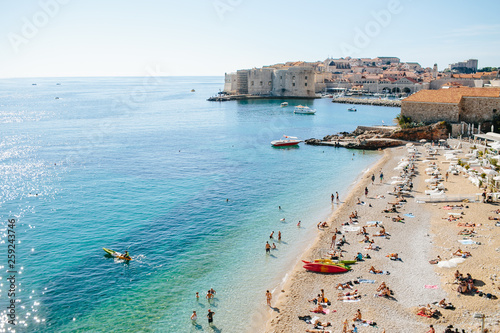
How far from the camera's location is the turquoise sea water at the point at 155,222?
49.0ft

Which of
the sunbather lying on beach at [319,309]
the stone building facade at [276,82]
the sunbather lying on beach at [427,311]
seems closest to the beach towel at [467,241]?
the sunbather lying on beach at [427,311]

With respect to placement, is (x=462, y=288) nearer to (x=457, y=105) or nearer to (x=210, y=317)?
(x=210, y=317)

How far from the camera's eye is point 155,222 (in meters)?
23.2

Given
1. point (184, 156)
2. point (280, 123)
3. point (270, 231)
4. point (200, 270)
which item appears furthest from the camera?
point (280, 123)

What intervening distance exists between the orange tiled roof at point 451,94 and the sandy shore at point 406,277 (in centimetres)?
2226

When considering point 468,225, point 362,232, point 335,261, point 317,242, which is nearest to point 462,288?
point 335,261

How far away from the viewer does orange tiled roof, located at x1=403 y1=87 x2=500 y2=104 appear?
40.6 meters

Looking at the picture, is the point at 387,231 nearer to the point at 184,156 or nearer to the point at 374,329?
the point at 374,329

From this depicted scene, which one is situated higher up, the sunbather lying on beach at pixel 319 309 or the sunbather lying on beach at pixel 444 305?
the sunbather lying on beach at pixel 444 305

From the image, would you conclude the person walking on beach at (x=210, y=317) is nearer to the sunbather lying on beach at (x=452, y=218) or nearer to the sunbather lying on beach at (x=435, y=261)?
the sunbather lying on beach at (x=435, y=261)

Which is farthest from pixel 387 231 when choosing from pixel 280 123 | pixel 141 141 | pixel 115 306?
pixel 280 123

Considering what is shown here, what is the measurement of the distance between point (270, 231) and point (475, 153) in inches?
726

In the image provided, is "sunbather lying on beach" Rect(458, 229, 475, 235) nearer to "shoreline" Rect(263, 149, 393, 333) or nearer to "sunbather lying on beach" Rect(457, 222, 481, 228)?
"sunbather lying on beach" Rect(457, 222, 481, 228)

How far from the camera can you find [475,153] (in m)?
30.4
